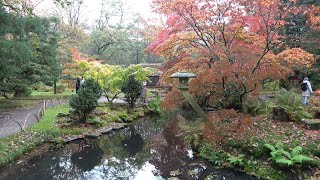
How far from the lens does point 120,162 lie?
882 cm

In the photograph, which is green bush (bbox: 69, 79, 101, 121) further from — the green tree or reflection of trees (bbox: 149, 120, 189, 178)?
reflection of trees (bbox: 149, 120, 189, 178)

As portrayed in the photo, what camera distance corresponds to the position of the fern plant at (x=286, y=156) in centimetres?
682

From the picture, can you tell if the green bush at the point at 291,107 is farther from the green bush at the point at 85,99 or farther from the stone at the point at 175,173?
the green bush at the point at 85,99

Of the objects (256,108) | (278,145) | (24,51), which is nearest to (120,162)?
(278,145)

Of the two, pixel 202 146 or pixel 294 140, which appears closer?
pixel 294 140

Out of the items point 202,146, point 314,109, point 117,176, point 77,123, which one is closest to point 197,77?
point 202,146

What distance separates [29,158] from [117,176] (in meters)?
3.27

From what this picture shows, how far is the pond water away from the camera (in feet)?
25.0

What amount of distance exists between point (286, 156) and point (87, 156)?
641cm

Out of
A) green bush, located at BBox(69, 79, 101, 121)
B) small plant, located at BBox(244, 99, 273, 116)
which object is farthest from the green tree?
small plant, located at BBox(244, 99, 273, 116)

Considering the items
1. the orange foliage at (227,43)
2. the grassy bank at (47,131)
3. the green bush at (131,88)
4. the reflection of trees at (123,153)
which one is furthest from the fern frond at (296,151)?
the green bush at (131,88)

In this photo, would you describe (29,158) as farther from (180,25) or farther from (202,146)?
(180,25)

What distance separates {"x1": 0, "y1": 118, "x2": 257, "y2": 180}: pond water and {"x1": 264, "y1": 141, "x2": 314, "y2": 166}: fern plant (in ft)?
3.21

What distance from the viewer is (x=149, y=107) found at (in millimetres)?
18141
